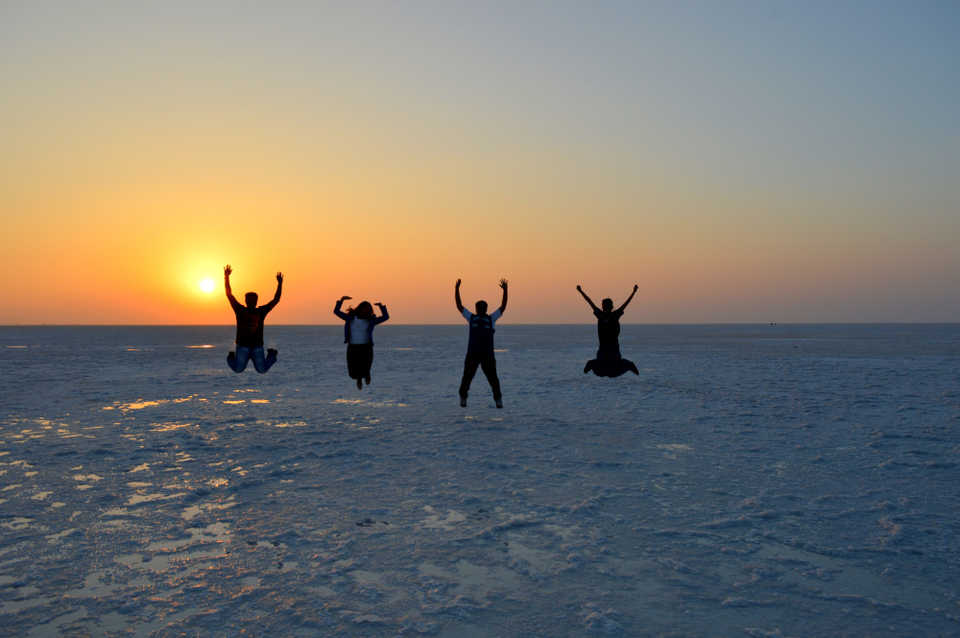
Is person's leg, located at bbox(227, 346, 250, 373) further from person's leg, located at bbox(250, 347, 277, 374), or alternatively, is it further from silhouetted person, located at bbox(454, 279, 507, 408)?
silhouetted person, located at bbox(454, 279, 507, 408)

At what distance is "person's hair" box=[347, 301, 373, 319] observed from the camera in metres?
13.3

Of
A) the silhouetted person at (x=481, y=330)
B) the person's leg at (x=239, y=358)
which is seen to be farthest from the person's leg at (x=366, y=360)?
the silhouetted person at (x=481, y=330)

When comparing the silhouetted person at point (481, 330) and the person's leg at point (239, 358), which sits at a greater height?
the silhouetted person at point (481, 330)

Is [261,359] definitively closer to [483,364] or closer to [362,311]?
[362,311]

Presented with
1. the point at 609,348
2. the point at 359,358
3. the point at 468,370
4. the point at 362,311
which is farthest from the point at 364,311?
the point at 609,348

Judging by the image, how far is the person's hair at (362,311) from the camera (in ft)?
43.8

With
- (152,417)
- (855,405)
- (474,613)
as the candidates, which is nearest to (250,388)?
(152,417)

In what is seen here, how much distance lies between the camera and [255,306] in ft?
40.1

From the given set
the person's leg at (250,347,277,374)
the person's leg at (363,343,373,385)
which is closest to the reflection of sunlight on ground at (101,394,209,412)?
the person's leg at (250,347,277,374)

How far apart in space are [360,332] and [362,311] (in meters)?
0.41

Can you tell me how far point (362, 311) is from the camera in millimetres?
13367

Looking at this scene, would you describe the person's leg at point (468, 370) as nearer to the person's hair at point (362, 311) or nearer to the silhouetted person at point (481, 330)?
the silhouetted person at point (481, 330)

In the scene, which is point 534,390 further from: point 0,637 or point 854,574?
point 0,637

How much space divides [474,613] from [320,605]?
2.81ft
